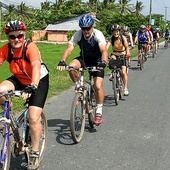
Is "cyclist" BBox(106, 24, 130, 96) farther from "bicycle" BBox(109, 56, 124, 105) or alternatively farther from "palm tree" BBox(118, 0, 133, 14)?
"palm tree" BBox(118, 0, 133, 14)

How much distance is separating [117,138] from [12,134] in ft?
7.65

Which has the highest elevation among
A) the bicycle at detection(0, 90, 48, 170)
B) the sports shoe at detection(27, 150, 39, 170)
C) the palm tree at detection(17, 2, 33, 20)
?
the palm tree at detection(17, 2, 33, 20)

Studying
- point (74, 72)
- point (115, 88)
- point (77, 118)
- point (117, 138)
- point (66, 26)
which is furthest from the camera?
point (66, 26)

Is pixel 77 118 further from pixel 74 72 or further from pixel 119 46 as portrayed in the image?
pixel 119 46

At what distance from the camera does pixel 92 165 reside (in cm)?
464

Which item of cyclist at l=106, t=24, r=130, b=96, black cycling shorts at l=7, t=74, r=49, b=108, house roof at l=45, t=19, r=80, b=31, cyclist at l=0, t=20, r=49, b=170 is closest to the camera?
cyclist at l=0, t=20, r=49, b=170

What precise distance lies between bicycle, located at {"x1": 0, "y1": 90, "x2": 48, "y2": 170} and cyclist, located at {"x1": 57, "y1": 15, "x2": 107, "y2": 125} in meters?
1.57

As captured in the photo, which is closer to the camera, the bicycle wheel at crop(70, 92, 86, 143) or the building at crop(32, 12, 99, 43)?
the bicycle wheel at crop(70, 92, 86, 143)

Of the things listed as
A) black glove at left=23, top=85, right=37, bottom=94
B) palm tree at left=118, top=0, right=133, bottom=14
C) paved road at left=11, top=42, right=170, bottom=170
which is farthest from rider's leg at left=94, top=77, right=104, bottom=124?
palm tree at left=118, top=0, right=133, bottom=14

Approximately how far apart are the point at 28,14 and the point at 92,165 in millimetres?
86689

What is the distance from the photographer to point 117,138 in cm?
581

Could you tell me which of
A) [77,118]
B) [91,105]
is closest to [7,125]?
[77,118]

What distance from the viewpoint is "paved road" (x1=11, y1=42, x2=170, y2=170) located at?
15.5ft

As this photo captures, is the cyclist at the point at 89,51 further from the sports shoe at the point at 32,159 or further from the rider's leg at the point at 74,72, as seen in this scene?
the sports shoe at the point at 32,159
